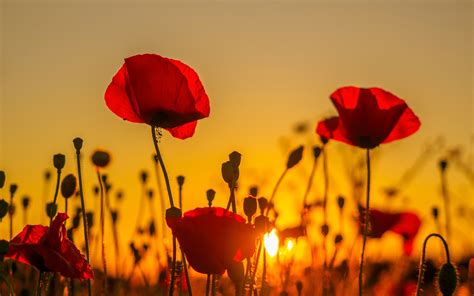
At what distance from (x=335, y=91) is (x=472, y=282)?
2.40 m

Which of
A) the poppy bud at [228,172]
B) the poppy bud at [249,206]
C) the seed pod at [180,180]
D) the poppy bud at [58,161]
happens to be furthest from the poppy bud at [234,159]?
the seed pod at [180,180]

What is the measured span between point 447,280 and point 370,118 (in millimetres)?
908

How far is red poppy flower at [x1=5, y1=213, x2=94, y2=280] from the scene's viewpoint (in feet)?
8.11

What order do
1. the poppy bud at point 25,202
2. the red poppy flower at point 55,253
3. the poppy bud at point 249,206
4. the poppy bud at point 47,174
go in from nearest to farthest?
the red poppy flower at point 55,253 < the poppy bud at point 249,206 < the poppy bud at point 25,202 < the poppy bud at point 47,174

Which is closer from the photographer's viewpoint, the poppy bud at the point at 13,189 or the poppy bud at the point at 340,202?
the poppy bud at the point at 13,189

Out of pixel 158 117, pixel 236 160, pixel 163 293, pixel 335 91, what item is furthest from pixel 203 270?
pixel 163 293

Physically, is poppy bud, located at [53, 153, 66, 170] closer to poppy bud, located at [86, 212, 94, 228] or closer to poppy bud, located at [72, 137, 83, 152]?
poppy bud, located at [72, 137, 83, 152]

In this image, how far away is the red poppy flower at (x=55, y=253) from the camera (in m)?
2.47

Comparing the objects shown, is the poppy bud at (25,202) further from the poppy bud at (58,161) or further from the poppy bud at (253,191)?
the poppy bud at (253,191)

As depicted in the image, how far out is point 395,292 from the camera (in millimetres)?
6090

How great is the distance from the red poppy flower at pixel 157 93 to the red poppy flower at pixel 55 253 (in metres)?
0.45

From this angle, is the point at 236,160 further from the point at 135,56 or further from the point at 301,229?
the point at 301,229

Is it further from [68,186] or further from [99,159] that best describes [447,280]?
[99,159]

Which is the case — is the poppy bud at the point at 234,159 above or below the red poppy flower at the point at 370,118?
below
